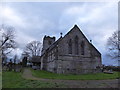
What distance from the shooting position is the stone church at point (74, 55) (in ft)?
84.6

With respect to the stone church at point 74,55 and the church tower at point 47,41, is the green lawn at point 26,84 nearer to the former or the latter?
the stone church at point 74,55

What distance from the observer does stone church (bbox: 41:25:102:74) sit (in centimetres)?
2580

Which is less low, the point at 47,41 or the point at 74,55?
the point at 47,41

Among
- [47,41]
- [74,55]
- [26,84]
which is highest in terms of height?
[47,41]

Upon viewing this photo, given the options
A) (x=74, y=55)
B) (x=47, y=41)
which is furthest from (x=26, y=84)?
(x=47, y=41)

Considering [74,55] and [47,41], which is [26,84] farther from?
[47,41]

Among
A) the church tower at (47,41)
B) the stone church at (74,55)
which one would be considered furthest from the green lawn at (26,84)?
the church tower at (47,41)

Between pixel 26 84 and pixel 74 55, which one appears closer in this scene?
pixel 26 84

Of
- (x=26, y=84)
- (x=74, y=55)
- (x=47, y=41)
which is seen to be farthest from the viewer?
(x=47, y=41)

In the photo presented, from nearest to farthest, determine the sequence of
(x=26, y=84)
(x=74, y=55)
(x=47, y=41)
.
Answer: (x=26, y=84) → (x=74, y=55) → (x=47, y=41)

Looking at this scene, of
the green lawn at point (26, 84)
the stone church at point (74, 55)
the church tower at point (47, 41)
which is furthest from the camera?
the church tower at point (47, 41)

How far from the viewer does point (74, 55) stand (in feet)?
87.8

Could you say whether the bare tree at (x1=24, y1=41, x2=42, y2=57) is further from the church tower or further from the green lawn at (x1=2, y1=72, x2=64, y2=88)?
the green lawn at (x1=2, y1=72, x2=64, y2=88)

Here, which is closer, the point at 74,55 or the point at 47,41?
the point at 74,55
